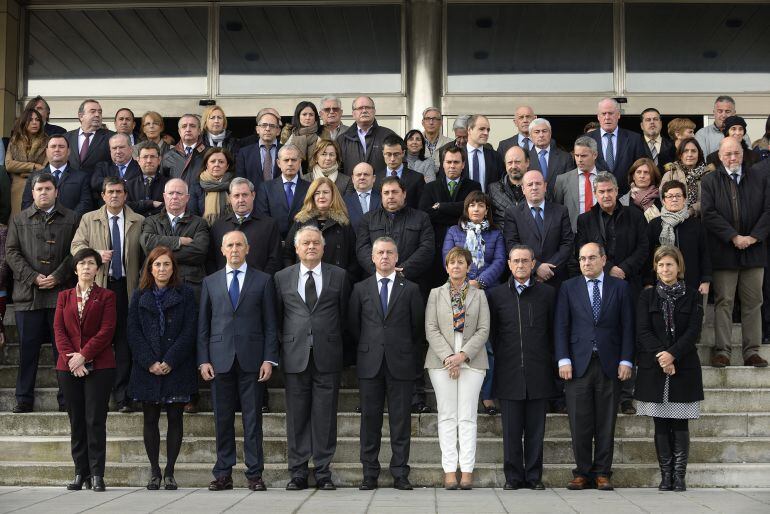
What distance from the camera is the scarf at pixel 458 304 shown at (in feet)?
29.4

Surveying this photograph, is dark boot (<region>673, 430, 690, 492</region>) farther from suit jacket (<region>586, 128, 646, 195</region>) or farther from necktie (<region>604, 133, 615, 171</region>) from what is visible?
necktie (<region>604, 133, 615, 171</region>)

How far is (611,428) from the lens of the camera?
8742mm

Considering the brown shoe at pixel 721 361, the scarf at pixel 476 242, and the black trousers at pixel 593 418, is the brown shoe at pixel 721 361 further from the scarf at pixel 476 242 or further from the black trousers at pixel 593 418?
the scarf at pixel 476 242

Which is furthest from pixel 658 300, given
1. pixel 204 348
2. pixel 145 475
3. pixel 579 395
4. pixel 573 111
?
pixel 573 111

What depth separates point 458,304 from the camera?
902cm

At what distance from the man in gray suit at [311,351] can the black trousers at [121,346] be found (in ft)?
5.24

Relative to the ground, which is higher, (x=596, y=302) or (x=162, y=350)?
(x=596, y=302)

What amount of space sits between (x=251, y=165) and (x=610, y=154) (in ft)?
12.7

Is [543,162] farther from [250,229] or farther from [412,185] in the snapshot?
[250,229]

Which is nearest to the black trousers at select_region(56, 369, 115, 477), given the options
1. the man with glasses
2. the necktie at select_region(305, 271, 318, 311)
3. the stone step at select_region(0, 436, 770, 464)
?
the stone step at select_region(0, 436, 770, 464)

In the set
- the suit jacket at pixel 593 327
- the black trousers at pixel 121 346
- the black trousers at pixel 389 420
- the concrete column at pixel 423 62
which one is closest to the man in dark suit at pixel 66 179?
the black trousers at pixel 121 346

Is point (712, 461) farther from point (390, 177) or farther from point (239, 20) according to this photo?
point (239, 20)

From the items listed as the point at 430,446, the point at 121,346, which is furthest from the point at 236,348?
the point at 430,446

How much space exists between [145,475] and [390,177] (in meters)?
3.50
